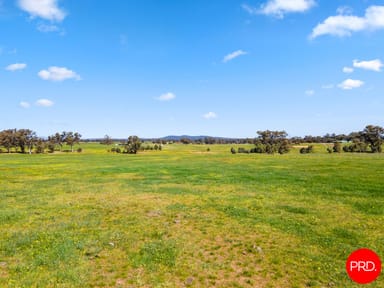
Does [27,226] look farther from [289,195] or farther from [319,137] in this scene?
[319,137]

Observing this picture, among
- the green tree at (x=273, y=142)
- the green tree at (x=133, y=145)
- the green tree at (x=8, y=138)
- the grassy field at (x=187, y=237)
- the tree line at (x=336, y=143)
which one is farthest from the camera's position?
the green tree at (x=133, y=145)

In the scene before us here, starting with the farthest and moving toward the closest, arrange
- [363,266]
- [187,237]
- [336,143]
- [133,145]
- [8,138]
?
[133,145], [8,138], [336,143], [187,237], [363,266]

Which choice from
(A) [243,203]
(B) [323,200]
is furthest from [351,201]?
(A) [243,203]

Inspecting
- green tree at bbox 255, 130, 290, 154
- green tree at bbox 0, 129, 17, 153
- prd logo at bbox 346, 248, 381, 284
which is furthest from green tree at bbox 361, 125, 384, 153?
green tree at bbox 0, 129, 17, 153

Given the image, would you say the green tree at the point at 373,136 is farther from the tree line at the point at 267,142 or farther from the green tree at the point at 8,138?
the green tree at the point at 8,138

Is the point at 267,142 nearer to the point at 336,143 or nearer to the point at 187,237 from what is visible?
the point at 336,143

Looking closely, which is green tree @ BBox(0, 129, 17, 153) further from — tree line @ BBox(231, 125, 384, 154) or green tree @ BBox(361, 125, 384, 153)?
green tree @ BBox(361, 125, 384, 153)

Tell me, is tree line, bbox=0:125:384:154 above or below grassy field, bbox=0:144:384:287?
above

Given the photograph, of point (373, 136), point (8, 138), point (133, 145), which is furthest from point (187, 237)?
point (8, 138)

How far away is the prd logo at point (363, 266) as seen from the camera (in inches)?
303

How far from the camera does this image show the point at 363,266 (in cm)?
841

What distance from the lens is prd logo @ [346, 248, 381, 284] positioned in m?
7.70

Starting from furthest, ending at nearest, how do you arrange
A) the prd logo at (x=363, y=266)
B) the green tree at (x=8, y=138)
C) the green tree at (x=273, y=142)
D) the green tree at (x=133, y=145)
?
1. the green tree at (x=133, y=145)
2. the green tree at (x=8, y=138)
3. the green tree at (x=273, y=142)
4. the prd logo at (x=363, y=266)

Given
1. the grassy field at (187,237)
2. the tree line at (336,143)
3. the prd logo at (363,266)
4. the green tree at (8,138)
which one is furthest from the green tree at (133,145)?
the prd logo at (363,266)
